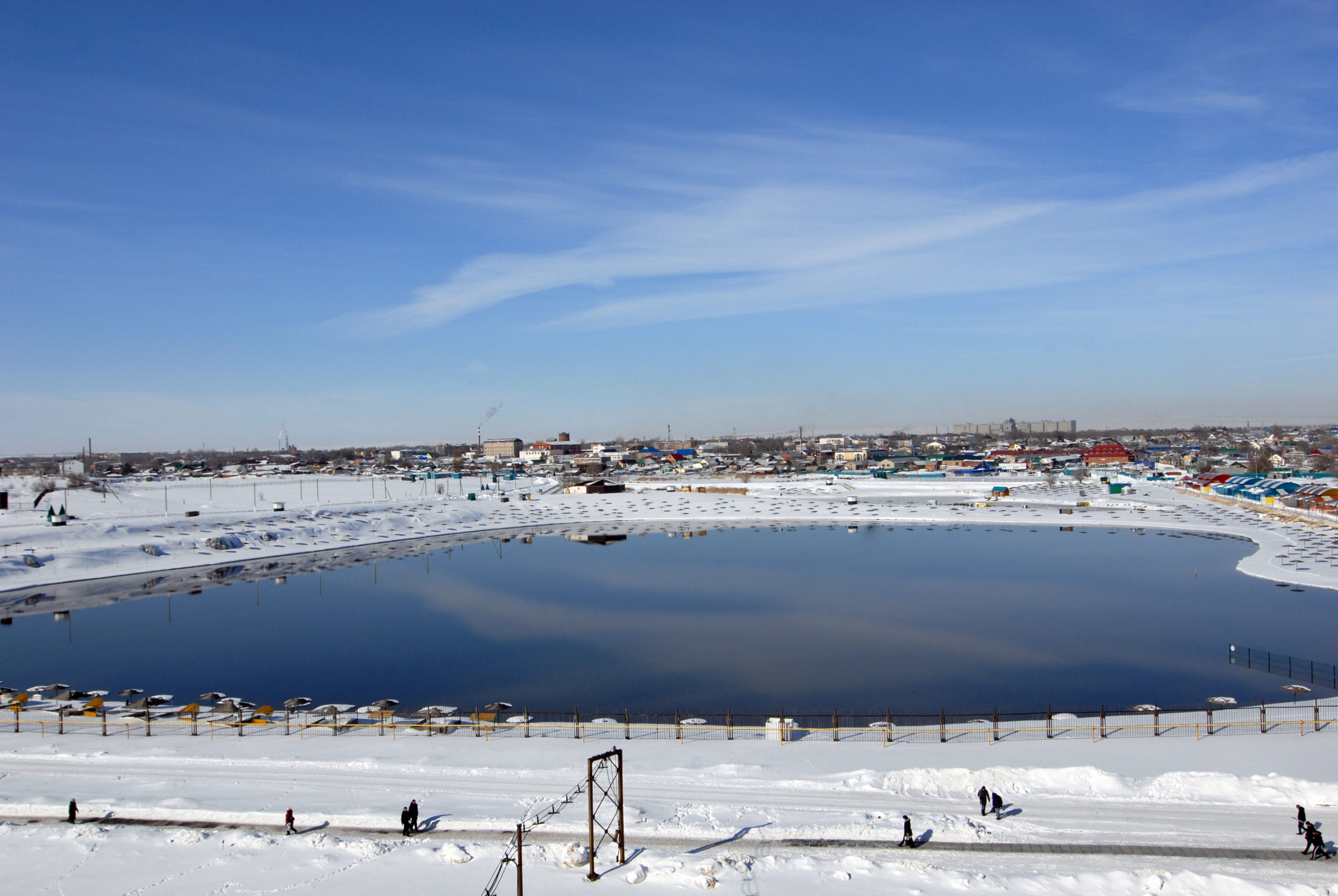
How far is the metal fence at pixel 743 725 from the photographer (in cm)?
942

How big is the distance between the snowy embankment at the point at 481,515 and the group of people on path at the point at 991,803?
55.4ft

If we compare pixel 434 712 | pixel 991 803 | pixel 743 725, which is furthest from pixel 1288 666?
pixel 434 712

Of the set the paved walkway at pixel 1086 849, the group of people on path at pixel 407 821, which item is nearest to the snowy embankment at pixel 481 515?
the paved walkway at pixel 1086 849

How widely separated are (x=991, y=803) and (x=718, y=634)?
8.48 metres

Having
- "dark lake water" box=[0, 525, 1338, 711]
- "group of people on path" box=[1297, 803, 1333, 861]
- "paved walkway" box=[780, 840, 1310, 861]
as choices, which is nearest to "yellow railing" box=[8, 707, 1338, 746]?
"dark lake water" box=[0, 525, 1338, 711]

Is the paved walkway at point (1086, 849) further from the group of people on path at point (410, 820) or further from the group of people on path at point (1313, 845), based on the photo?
the group of people on path at point (410, 820)

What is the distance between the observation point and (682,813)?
725cm

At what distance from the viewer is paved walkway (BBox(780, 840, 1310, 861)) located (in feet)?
20.5

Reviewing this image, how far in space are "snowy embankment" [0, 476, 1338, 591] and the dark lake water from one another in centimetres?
439

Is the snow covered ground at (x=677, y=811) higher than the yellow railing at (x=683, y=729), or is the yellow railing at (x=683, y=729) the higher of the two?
the snow covered ground at (x=677, y=811)

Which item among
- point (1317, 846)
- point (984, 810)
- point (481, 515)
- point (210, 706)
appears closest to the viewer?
point (1317, 846)

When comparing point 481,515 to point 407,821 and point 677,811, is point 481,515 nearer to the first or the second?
point 407,821

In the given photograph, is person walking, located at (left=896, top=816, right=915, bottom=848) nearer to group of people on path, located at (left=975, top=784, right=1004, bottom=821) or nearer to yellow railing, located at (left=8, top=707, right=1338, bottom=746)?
group of people on path, located at (left=975, top=784, right=1004, bottom=821)

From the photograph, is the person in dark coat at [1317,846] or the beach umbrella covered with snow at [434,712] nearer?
the person in dark coat at [1317,846]
